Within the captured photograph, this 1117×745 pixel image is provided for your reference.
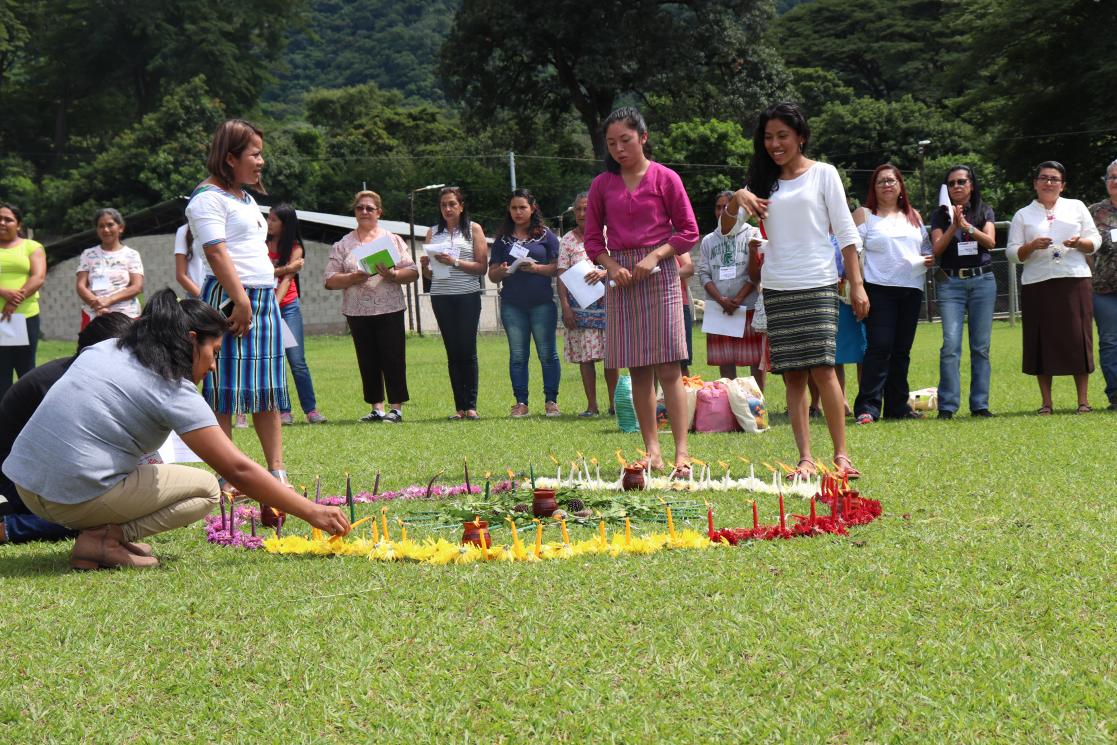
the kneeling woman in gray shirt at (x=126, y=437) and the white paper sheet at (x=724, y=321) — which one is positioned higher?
the white paper sheet at (x=724, y=321)

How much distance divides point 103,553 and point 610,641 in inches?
99.4

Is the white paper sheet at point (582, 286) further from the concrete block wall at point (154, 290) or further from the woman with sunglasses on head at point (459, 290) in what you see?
the concrete block wall at point (154, 290)

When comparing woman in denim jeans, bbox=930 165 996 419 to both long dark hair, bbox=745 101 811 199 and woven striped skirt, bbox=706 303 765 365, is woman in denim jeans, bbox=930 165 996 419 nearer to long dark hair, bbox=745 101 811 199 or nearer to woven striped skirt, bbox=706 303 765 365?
woven striped skirt, bbox=706 303 765 365

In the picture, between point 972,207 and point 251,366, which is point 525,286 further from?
point 251,366

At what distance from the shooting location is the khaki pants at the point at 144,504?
5273 millimetres

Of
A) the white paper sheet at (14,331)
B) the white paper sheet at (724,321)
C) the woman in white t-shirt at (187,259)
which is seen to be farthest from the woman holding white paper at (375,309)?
the woman in white t-shirt at (187,259)

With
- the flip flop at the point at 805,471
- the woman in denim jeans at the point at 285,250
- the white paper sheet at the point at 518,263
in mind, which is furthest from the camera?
the white paper sheet at the point at 518,263

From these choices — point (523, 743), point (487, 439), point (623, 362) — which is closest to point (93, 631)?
point (523, 743)

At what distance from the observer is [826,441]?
905 centimetres

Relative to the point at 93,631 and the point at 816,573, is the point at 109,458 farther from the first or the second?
the point at 816,573

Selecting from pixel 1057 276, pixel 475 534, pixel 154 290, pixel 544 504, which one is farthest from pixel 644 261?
pixel 154 290

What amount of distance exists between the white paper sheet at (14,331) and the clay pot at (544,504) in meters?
6.42

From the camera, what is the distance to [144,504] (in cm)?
538

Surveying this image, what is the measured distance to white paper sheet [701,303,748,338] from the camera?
11.0 m
